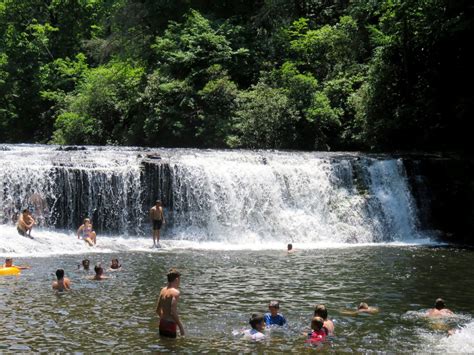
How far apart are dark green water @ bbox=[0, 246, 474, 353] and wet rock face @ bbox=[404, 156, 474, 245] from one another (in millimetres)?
5908

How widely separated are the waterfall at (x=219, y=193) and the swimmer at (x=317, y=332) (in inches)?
531

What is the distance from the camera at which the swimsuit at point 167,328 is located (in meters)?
10.2

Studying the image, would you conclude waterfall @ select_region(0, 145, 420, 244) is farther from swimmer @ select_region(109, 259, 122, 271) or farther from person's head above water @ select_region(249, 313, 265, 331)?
person's head above water @ select_region(249, 313, 265, 331)

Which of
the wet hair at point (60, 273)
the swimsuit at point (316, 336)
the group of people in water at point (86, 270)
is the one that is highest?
the wet hair at point (60, 273)

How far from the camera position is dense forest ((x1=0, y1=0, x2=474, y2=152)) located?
30.9 m

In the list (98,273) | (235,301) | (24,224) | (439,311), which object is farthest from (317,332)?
(24,224)

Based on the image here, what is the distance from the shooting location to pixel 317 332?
1029cm

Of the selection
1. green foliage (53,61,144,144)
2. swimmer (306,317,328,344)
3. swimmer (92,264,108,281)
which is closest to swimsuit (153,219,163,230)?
swimmer (92,264,108,281)

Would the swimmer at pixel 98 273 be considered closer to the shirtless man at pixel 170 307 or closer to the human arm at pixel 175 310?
the shirtless man at pixel 170 307

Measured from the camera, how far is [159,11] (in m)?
44.3

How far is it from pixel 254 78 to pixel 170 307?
100 feet

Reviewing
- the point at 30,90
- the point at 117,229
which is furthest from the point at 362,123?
the point at 30,90

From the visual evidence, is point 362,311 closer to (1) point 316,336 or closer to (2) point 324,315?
(2) point 324,315

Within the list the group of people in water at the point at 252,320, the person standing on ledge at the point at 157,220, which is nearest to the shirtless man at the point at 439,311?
the group of people in water at the point at 252,320
